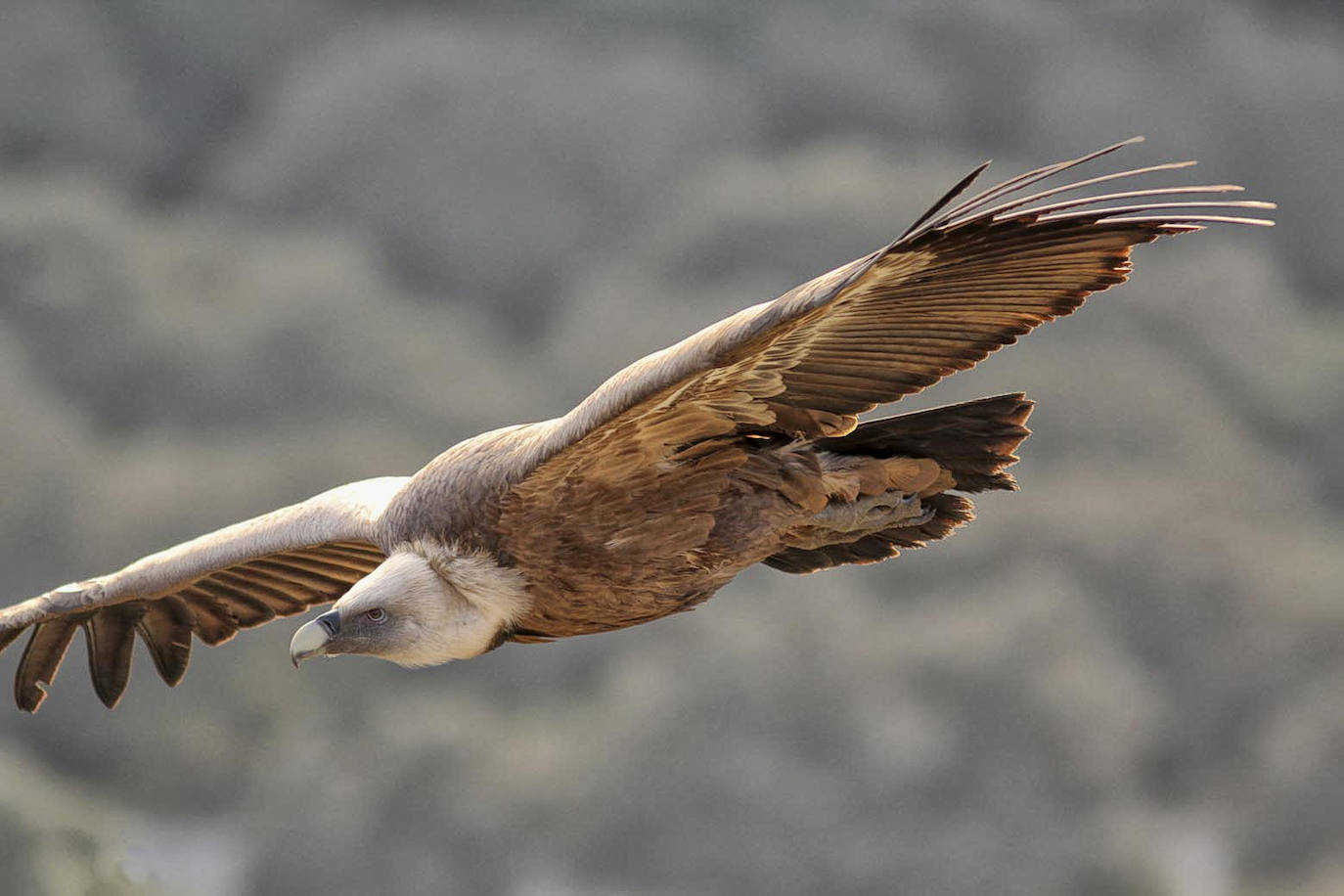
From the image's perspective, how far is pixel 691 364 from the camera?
376 centimetres

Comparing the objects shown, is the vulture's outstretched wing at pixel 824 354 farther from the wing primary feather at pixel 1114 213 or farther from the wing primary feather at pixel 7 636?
the wing primary feather at pixel 7 636

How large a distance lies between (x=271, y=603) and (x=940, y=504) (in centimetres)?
253

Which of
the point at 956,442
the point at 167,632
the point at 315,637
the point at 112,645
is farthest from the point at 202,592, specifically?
the point at 956,442

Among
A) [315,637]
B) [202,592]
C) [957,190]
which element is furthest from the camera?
[202,592]

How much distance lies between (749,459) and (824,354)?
40 cm

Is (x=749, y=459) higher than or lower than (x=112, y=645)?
higher

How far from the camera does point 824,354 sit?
4.16 meters

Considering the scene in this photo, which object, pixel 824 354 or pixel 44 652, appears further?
pixel 44 652

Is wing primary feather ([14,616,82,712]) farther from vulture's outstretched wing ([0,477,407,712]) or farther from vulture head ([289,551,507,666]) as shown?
vulture head ([289,551,507,666])

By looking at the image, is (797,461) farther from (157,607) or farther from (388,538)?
(157,607)

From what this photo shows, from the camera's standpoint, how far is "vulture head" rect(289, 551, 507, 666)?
4457 mm

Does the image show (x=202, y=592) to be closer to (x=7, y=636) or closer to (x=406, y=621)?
(x=7, y=636)

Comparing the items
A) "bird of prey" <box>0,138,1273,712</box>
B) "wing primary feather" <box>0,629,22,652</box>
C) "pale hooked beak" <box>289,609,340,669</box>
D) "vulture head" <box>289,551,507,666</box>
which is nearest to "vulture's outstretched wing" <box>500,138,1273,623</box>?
"bird of prey" <box>0,138,1273,712</box>

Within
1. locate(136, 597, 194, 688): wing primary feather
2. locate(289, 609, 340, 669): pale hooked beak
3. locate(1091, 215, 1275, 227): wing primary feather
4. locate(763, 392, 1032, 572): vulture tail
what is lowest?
locate(289, 609, 340, 669): pale hooked beak
